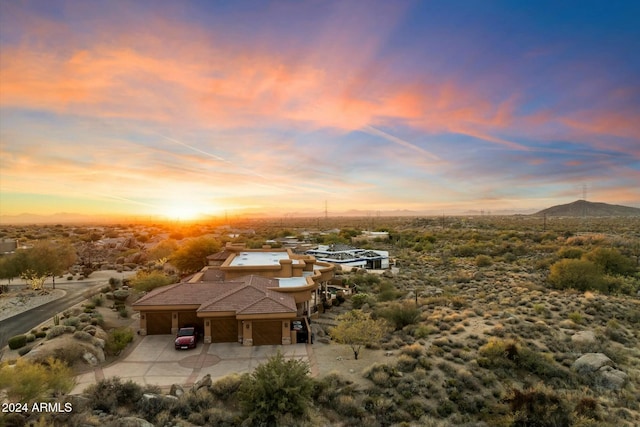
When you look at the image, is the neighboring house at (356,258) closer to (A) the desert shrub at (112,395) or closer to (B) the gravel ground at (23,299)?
(B) the gravel ground at (23,299)

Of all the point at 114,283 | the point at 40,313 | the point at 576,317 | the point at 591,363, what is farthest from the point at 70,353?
the point at 576,317

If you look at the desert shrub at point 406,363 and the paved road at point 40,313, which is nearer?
the desert shrub at point 406,363

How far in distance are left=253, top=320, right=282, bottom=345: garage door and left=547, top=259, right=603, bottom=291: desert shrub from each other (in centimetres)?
3481

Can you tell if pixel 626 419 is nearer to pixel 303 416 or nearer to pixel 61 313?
pixel 303 416

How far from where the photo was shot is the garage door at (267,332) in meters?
23.5

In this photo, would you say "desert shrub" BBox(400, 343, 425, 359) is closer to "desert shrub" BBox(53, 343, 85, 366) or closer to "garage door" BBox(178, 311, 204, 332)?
"garage door" BBox(178, 311, 204, 332)

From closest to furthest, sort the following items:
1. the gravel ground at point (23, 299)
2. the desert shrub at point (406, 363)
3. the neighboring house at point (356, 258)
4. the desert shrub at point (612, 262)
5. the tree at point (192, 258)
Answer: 1. the desert shrub at point (406, 363)
2. the gravel ground at point (23, 299)
3. the desert shrub at point (612, 262)
4. the tree at point (192, 258)
5. the neighboring house at point (356, 258)

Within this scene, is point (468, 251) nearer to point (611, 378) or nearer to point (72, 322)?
point (611, 378)

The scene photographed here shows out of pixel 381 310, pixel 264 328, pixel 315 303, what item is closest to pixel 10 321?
pixel 264 328

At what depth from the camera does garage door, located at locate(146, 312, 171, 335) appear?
83.0 ft

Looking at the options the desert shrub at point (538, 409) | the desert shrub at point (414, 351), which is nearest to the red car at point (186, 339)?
the desert shrub at point (414, 351)

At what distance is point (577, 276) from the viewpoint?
38844 millimetres

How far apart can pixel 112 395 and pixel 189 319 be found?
1008 centimetres

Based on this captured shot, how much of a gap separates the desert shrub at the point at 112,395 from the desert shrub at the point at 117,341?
6137 mm
